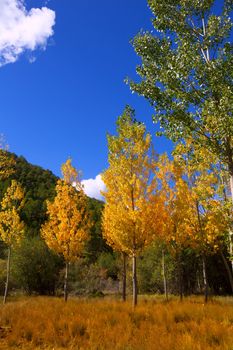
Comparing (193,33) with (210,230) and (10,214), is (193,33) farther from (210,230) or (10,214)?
(10,214)

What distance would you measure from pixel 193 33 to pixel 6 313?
11.5 m

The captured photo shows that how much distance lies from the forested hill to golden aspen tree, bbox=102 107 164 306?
35.6m

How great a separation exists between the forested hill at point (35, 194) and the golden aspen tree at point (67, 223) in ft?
100

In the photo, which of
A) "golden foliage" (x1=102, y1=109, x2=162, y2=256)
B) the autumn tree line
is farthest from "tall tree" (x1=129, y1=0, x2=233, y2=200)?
"golden foliage" (x1=102, y1=109, x2=162, y2=256)

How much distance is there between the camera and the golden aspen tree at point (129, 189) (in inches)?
613

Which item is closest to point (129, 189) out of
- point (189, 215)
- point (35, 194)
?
point (189, 215)

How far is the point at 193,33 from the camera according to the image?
430 inches

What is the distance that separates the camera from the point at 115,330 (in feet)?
32.8

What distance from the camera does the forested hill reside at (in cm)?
6200

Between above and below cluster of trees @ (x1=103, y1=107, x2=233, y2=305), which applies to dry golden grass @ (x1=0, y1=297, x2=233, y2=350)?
below

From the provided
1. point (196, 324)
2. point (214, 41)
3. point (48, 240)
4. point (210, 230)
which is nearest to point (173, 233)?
point (210, 230)

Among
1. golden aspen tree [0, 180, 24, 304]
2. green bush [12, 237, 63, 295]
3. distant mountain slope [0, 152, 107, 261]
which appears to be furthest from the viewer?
distant mountain slope [0, 152, 107, 261]

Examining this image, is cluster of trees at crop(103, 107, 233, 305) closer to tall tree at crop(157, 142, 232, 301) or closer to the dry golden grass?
tall tree at crop(157, 142, 232, 301)

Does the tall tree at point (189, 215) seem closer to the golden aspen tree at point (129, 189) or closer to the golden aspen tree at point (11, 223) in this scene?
the golden aspen tree at point (129, 189)
